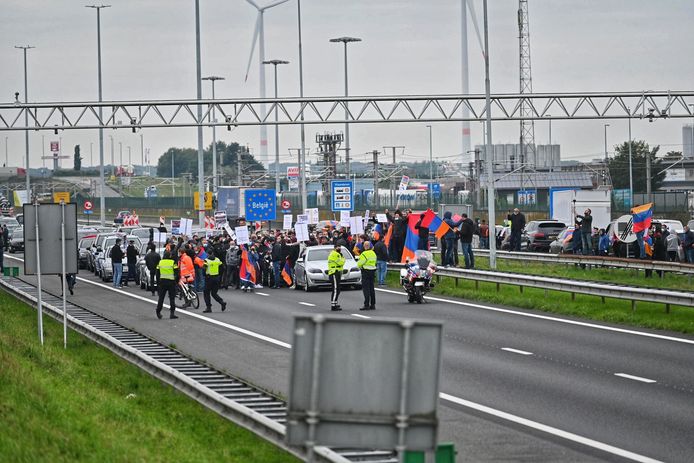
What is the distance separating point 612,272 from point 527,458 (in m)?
28.4

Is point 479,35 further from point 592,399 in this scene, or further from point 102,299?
point 592,399

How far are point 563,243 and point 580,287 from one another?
71.6 feet

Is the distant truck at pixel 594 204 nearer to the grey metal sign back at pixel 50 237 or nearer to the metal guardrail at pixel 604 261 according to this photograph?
the metal guardrail at pixel 604 261

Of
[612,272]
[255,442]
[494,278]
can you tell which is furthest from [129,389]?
[612,272]

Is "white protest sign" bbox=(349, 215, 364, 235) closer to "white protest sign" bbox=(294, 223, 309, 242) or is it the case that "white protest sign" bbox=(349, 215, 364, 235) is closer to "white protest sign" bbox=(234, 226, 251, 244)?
"white protest sign" bbox=(294, 223, 309, 242)

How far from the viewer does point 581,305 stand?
31.5 meters

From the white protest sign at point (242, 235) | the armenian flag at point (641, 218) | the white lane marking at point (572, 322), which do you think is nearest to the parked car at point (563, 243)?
the armenian flag at point (641, 218)

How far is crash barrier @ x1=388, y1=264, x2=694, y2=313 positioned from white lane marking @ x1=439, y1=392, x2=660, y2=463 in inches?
434

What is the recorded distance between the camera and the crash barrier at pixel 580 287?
27.9 meters

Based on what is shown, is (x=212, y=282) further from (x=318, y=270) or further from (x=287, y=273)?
(x=287, y=273)

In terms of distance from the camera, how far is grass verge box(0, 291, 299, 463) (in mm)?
12032

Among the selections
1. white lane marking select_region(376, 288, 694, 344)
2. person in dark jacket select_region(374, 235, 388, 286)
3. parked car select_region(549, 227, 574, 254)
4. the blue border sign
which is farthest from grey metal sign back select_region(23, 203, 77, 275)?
parked car select_region(549, 227, 574, 254)

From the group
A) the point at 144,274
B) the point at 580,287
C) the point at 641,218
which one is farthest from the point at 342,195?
the point at 580,287

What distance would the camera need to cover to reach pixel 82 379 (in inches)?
752
